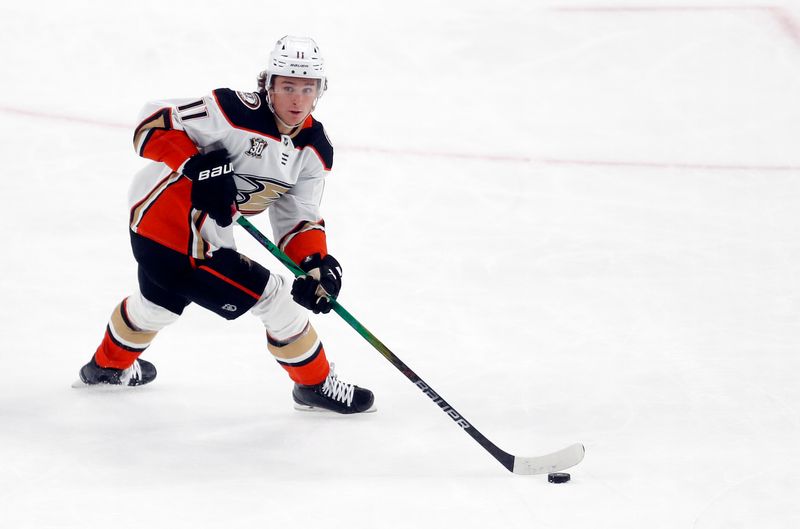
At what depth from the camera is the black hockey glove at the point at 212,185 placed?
2623 mm

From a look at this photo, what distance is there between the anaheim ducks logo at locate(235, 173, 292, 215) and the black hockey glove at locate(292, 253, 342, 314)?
7.6 inches

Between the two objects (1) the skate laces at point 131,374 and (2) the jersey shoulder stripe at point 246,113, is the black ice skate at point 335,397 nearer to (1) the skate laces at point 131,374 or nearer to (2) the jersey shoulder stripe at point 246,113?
(1) the skate laces at point 131,374

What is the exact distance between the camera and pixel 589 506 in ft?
7.89

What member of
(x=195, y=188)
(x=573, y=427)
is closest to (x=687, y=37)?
(x=573, y=427)

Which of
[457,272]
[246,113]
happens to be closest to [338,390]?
[246,113]

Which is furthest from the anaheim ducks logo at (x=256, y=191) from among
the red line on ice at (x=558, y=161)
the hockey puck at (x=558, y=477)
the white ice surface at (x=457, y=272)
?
the red line on ice at (x=558, y=161)

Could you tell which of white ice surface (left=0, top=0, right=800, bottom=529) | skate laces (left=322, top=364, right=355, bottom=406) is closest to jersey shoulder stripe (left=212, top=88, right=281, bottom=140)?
skate laces (left=322, top=364, right=355, bottom=406)

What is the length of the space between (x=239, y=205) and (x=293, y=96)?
14.2 inches

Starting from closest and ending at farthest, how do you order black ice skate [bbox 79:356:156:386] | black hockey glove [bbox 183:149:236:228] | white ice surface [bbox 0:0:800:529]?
white ice surface [bbox 0:0:800:529] < black hockey glove [bbox 183:149:236:228] < black ice skate [bbox 79:356:156:386]

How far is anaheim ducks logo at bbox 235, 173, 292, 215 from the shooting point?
9.21ft

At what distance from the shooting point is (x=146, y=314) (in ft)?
9.57

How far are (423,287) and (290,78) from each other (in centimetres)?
132

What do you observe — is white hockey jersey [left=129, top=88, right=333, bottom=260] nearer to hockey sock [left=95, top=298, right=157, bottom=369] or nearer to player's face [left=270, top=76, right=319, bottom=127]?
player's face [left=270, top=76, right=319, bottom=127]

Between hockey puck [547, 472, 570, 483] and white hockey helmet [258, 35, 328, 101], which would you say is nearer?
hockey puck [547, 472, 570, 483]
